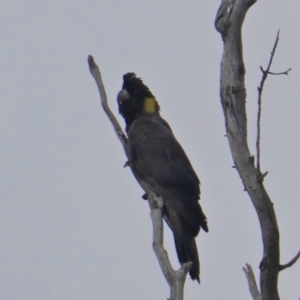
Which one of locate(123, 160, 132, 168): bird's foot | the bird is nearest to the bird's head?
the bird

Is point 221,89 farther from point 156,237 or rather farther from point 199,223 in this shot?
point 199,223

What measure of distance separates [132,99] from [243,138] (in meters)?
3.92

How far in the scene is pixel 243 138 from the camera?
4.57 m

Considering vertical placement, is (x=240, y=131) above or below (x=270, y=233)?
above

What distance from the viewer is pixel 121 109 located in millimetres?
8414

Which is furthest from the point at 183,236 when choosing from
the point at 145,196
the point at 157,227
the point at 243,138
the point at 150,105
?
the point at 243,138

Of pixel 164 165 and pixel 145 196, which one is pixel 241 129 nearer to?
pixel 145 196

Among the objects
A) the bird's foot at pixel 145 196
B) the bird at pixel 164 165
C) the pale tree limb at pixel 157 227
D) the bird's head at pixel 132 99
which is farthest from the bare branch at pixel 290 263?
the bird's head at pixel 132 99

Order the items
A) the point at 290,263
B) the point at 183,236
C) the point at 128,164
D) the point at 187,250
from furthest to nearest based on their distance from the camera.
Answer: the point at 128,164
the point at 183,236
the point at 187,250
the point at 290,263

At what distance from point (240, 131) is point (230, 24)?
2.40ft

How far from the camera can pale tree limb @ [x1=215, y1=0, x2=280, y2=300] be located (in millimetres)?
4406

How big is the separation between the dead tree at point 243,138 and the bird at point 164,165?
195 centimetres

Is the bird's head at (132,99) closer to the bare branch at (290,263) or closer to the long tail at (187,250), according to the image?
the long tail at (187,250)

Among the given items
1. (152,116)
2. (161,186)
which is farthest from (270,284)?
(152,116)
